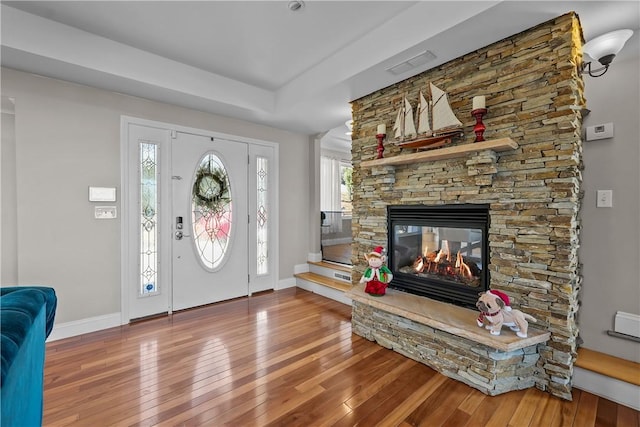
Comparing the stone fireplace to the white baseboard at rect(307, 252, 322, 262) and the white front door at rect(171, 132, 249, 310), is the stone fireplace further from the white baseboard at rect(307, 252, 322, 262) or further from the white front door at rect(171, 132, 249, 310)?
the white baseboard at rect(307, 252, 322, 262)

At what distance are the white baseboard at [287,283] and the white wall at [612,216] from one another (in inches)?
140

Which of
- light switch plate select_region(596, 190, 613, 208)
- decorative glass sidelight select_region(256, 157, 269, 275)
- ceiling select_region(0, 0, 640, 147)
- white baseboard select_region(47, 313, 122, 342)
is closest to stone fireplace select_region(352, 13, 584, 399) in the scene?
ceiling select_region(0, 0, 640, 147)

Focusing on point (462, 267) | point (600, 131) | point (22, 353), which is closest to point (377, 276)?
point (462, 267)

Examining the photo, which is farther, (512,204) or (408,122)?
(408,122)

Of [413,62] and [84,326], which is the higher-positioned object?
[413,62]

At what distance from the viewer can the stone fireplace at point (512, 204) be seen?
75.7 inches

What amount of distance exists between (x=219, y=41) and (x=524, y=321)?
340cm

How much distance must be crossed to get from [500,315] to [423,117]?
1.70 metres

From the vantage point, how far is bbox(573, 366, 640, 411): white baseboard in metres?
1.83

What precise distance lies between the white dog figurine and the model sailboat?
1325mm

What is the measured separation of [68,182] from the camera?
2918 mm

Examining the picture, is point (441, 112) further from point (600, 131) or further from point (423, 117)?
point (600, 131)

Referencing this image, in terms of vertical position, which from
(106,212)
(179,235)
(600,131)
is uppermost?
(600,131)

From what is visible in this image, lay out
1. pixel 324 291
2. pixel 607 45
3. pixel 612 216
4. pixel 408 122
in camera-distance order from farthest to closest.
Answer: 1. pixel 324 291
2. pixel 408 122
3. pixel 612 216
4. pixel 607 45
